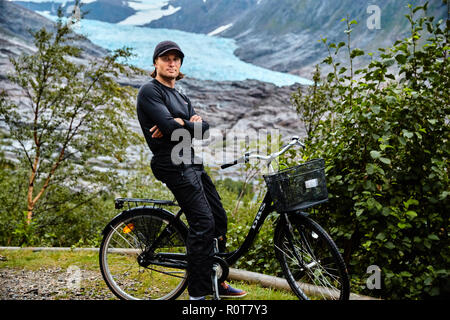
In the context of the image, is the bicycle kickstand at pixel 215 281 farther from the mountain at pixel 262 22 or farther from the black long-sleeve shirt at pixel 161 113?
the mountain at pixel 262 22

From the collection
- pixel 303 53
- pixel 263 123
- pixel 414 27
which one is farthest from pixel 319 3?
pixel 414 27

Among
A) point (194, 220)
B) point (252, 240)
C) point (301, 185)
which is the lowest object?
point (252, 240)

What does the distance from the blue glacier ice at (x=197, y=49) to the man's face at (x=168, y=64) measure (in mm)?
24788

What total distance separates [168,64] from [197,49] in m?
30.4

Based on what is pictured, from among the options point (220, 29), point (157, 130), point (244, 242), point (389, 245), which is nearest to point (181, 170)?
point (157, 130)

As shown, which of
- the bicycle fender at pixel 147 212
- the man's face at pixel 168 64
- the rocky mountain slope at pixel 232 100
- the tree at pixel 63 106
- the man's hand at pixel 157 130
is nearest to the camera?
the man's hand at pixel 157 130

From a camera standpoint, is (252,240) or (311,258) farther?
(252,240)

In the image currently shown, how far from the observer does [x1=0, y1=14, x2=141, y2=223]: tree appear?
253 inches

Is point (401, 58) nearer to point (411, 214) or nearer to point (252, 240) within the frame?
point (411, 214)

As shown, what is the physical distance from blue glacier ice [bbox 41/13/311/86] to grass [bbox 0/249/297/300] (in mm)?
23667

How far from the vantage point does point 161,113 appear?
227 cm

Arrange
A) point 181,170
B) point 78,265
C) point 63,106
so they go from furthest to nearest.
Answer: point 63,106 → point 78,265 → point 181,170

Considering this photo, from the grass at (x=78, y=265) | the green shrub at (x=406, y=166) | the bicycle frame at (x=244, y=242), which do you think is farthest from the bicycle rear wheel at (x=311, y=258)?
the green shrub at (x=406, y=166)

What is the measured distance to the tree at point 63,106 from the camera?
6430 millimetres
